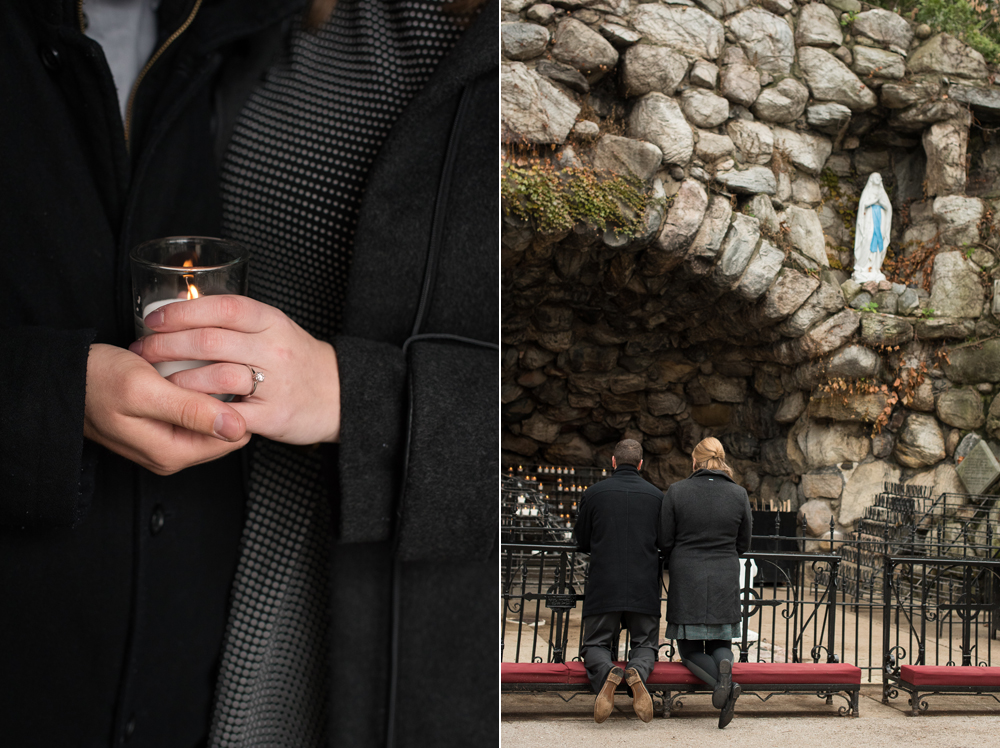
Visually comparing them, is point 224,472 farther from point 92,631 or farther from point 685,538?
point 685,538

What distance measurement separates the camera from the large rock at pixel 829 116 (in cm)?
248

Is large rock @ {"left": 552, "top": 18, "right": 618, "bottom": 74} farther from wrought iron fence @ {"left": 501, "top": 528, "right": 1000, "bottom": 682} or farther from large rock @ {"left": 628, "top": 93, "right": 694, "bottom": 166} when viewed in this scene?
wrought iron fence @ {"left": 501, "top": 528, "right": 1000, "bottom": 682}

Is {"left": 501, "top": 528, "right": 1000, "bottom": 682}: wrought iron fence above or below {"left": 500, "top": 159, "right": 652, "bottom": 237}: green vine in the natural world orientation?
below

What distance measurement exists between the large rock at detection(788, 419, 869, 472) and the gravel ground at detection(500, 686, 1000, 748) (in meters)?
0.96

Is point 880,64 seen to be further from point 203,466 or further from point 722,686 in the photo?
point 203,466

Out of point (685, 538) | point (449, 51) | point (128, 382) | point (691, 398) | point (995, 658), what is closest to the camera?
point (128, 382)

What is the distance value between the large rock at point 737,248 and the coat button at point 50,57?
2448mm

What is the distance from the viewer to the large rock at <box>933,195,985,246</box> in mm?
2072

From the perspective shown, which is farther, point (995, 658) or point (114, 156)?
point (995, 658)

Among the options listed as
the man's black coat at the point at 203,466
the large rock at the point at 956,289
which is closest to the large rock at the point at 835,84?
the large rock at the point at 956,289

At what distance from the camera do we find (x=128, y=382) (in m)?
0.28

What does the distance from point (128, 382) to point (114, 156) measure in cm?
16

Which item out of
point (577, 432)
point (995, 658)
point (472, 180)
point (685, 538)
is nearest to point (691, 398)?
point (577, 432)

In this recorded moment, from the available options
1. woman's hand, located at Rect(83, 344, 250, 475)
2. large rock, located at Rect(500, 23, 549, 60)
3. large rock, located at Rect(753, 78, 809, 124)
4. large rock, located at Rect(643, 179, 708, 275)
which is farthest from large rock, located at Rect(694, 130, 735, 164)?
woman's hand, located at Rect(83, 344, 250, 475)
